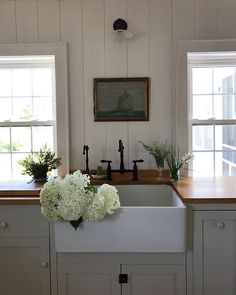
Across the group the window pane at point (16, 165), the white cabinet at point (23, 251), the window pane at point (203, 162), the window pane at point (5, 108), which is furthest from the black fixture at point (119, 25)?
the white cabinet at point (23, 251)

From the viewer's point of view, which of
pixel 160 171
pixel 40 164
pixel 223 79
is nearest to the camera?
pixel 40 164

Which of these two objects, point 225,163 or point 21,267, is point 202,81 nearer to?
point 225,163

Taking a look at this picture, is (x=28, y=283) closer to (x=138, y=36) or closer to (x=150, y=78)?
(x=150, y=78)

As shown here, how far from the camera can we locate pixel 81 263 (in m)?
1.80

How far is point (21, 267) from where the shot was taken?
6.15ft

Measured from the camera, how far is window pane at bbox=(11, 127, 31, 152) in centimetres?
261

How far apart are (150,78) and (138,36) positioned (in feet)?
1.11

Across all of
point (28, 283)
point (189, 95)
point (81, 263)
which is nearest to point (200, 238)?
point (81, 263)

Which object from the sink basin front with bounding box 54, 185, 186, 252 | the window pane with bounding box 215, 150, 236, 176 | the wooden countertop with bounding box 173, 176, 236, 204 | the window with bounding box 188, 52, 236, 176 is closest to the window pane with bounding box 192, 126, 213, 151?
the window with bounding box 188, 52, 236, 176

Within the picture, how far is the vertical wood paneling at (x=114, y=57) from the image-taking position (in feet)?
7.98

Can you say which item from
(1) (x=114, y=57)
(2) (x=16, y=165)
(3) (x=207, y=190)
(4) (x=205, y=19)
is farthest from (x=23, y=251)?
(4) (x=205, y=19)

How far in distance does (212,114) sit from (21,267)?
183 cm

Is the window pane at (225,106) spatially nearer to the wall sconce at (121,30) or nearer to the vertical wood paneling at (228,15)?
the vertical wood paneling at (228,15)

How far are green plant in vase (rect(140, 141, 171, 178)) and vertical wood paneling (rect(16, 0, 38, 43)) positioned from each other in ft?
3.97
